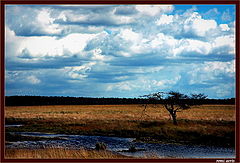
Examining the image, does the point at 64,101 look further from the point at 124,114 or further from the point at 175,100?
the point at 175,100

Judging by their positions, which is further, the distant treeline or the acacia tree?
the distant treeline

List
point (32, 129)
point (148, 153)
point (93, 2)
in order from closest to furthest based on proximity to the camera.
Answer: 1. point (93, 2)
2. point (148, 153)
3. point (32, 129)

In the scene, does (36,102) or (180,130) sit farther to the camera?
(36,102)

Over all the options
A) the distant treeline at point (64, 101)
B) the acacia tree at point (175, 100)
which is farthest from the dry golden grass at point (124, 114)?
the distant treeline at point (64, 101)

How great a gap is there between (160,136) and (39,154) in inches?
547

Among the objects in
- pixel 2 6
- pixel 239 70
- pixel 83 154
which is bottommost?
pixel 83 154

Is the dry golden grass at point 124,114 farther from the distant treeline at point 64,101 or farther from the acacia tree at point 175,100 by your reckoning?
the distant treeline at point 64,101

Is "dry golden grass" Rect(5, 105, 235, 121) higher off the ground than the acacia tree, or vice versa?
the acacia tree

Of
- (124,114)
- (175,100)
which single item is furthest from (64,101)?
(175,100)

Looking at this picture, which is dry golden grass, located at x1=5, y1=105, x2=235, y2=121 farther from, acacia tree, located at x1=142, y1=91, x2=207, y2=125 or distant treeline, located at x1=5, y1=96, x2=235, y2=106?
distant treeline, located at x1=5, y1=96, x2=235, y2=106

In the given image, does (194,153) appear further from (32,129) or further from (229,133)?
(32,129)

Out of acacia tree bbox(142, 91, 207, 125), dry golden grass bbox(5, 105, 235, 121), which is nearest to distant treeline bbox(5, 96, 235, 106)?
dry golden grass bbox(5, 105, 235, 121)

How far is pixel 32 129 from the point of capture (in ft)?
137

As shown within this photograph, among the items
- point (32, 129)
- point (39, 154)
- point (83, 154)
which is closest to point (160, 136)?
point (83, 154)
